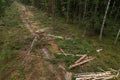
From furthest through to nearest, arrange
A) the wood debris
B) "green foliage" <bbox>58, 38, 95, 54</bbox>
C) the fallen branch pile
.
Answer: "green foliage" <bbox>58, 38, 95, 54</bbox> < the wood debris < the fallen branch pile

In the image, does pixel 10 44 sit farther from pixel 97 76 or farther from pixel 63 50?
pixel 97 76

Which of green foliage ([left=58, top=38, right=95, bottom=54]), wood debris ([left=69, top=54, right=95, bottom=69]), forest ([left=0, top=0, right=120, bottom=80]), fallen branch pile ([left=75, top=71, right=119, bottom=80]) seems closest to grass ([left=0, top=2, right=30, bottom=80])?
forest ([left=0, top=0, right=120, bottom=80])

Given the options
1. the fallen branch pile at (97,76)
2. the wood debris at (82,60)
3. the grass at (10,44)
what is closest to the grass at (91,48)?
the wood debris at (82,60)

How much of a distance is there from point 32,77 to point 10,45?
365 inches

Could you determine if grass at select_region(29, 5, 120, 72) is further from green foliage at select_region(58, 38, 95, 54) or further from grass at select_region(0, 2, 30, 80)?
grass at select_region(0, 2, 30, 80)

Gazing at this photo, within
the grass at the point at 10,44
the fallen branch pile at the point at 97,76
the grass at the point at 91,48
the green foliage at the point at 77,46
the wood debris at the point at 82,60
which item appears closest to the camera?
the fallen branch pile at the point at 97,76

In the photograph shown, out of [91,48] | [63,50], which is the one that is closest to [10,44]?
[63,50]

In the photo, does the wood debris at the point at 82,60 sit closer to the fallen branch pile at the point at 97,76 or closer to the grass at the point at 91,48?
the grass at the point at 91,48

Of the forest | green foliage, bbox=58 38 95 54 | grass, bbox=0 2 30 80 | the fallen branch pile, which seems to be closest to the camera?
the fallen branch pile

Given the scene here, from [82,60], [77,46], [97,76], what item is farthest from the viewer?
[77,46]

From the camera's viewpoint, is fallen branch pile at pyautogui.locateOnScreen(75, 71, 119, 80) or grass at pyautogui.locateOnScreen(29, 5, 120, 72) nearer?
fallen branch pile at pyautogui.locateOnScreen(75, 71, 119, 80)

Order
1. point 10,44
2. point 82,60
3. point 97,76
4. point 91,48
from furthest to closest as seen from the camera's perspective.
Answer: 1. point 10,44
2. point 91,48
3. point 82,60
4. point 97,76

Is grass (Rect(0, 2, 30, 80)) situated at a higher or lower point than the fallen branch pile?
lower

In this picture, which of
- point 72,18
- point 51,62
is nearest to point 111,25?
point 72,18
